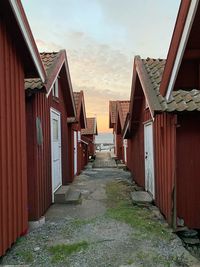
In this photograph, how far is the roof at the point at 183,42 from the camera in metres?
3.69

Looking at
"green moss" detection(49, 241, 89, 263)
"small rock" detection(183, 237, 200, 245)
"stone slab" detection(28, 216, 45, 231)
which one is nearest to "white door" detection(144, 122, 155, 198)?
"small rock" detection(183, 237, 200, 245)

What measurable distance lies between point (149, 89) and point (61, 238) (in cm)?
383

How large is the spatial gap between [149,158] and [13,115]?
16.5 feet

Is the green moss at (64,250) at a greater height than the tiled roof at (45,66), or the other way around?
the tiled roof at (45,66)

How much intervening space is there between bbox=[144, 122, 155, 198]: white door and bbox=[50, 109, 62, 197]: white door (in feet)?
9.37

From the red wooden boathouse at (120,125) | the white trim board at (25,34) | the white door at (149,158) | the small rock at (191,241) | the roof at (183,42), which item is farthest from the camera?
the red wooden boathouse at (120,125)

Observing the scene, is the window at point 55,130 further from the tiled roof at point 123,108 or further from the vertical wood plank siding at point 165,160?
the tiled roof at point 123,108

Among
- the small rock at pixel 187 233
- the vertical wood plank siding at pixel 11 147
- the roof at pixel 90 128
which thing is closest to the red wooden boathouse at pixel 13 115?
the vertical wood plank siding at pixel 11 147

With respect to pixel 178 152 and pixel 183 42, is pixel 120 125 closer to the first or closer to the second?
pixel 178 152

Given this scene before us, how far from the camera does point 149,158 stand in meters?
8.95

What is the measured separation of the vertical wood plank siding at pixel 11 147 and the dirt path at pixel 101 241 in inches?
16.7

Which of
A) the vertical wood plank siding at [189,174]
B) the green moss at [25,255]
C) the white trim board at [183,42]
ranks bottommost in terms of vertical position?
the green moss at [25,255]

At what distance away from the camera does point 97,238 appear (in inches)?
212

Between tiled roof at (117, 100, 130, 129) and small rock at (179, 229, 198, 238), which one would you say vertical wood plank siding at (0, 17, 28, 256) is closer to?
small rock at (179, 229, 198, 238)
